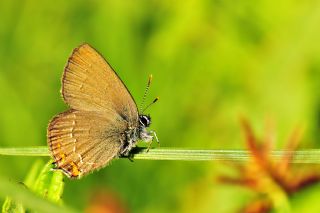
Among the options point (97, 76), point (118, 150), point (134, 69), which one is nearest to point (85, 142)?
point (118, 150)

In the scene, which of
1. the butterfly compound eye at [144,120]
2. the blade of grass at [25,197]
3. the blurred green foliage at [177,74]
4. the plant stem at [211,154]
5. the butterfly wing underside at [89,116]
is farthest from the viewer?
the blurred green foliage at [177,74]

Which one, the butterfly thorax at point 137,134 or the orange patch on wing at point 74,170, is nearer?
the orange patch on wing at point 74,170

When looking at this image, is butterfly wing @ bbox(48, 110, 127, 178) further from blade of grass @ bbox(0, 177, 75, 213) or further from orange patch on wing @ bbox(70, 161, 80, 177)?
blade of grass @ bbox(0, 177, 75, 213)

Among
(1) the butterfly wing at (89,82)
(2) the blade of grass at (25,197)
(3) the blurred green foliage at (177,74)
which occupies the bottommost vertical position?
(3) the blurred green foliage at (177,74)

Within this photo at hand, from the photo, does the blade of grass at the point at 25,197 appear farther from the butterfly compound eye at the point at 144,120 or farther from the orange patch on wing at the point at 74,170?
the butterfly compound eye at the point at 144,120

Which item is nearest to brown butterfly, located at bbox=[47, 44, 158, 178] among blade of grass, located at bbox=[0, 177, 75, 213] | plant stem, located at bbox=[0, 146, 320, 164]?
plant stem, located at bbox=[0, 146, 320, 164]

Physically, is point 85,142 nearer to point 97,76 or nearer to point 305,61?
point 97,76

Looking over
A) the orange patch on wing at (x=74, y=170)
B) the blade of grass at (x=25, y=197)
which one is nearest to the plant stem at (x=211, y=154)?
the orange patch on wing at (x=74, y=170)
